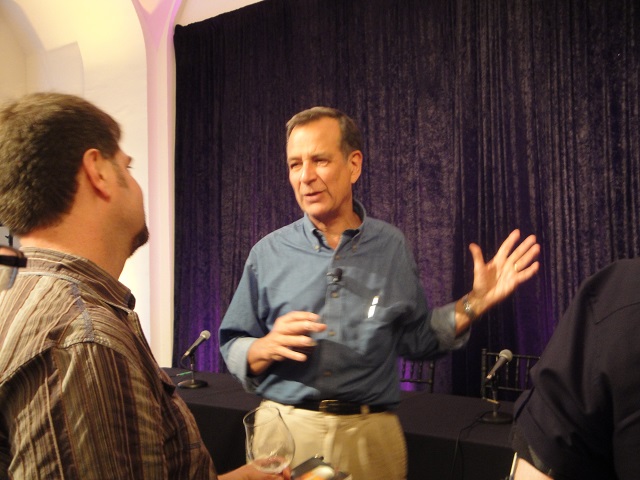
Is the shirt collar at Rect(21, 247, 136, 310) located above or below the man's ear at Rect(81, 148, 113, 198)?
below

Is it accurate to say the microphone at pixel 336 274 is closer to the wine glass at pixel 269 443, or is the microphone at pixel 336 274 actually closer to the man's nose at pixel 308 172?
the man's nose at pixel 308 172

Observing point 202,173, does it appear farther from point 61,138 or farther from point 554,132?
point 61,138

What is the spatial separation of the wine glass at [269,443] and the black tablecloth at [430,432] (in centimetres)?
Answer: 154

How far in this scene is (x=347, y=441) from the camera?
167 cm

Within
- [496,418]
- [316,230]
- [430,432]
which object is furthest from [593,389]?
[496,418]

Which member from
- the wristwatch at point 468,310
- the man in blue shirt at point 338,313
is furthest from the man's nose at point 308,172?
the wristwatch at point 468,310

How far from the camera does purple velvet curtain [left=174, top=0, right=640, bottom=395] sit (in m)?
3.66

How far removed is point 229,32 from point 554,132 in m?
2.98

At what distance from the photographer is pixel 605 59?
362cm

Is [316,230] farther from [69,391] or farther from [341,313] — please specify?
[69,391]

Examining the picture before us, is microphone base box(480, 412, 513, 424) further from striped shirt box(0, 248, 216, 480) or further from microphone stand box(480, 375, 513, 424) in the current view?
striped shirt box(0, 248, 216, 480)

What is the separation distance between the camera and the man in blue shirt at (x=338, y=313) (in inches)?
66.3

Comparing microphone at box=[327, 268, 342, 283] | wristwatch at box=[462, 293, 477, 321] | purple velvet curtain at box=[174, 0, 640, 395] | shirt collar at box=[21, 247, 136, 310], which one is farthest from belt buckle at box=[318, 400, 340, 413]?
purple velvet curtain at box=[174, 0, 640, 395]

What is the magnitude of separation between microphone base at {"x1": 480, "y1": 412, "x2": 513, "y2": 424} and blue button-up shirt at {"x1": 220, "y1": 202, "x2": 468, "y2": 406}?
45.1 inches
